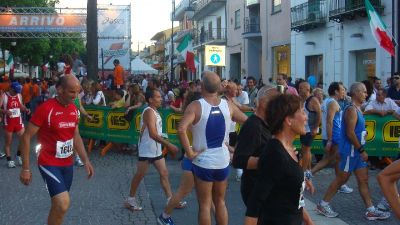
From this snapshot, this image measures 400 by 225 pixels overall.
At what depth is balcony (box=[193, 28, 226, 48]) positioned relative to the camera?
4422 cm

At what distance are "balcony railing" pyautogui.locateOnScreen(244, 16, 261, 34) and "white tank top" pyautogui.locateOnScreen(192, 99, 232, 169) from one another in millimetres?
29431

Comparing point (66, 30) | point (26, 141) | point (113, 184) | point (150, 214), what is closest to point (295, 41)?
point (66, 30)

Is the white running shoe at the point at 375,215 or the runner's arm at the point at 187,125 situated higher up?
the runner's arm at the point at 187,125

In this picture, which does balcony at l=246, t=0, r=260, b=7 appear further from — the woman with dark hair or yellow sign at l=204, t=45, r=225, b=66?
the woman with dark hair

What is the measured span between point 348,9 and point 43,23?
1660 cm

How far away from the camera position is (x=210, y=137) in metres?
6.39

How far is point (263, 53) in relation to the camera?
35.0m

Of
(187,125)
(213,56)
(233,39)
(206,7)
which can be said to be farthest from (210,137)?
(206,7)

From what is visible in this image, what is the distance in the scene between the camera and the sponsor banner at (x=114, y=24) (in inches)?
1374

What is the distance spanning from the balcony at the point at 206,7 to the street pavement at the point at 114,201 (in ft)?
108

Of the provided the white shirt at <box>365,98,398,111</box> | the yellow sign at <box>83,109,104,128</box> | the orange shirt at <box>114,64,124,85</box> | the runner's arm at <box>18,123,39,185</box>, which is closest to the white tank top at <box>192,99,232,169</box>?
the runner's arm at <box>18,123,39,185</box>

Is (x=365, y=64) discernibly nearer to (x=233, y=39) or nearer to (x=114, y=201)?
(x=114, y=201)

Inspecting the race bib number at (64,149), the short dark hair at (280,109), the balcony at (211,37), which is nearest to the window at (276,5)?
the balcony at (211,37)

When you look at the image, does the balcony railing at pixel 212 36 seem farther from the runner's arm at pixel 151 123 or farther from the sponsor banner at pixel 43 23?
the runner's arm at pixel 151 123
